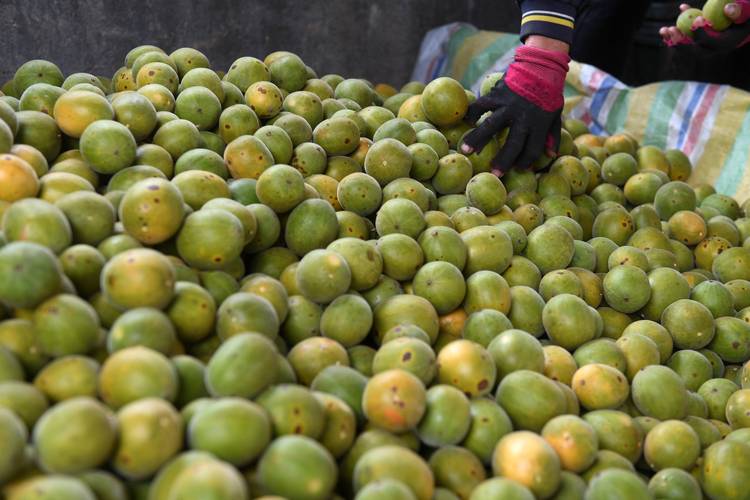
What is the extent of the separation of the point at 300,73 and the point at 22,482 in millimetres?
2199

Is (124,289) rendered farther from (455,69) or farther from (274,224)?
(455,69)

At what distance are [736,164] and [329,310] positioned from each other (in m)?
2.93

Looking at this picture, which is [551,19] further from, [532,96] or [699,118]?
[699,118]

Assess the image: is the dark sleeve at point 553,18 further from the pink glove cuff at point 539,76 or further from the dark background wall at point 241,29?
the dark background wall at point 241,29

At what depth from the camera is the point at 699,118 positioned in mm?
4133

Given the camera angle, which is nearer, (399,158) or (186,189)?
(186,189)

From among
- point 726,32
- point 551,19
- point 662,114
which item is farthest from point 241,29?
point 726,32

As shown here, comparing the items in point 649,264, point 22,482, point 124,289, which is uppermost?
point 124,289

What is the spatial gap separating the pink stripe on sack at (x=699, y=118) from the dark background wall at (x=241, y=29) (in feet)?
7.13

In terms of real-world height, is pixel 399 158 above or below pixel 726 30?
below

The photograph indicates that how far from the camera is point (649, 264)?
8.87ft

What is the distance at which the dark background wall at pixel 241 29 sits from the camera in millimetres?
3404

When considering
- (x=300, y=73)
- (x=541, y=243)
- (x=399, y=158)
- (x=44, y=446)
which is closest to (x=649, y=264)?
(x=541, y=243)

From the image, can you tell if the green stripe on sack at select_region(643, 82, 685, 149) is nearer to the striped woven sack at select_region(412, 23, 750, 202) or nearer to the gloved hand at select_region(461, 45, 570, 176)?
the striped woven sack at select_region(412, 23, 750, 202)
